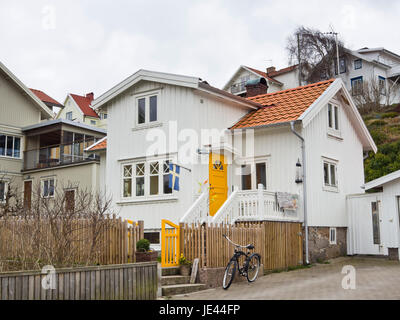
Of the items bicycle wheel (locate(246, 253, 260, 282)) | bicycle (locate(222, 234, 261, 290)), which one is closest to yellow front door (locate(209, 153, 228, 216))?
bicycle (locate(222, 234, 261, 290))

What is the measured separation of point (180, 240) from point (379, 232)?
9030mm

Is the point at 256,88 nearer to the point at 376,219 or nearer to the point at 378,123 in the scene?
the point at 376,219

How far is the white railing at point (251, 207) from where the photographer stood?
14891mm

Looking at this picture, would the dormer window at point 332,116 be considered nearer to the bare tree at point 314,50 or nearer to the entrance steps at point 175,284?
the entrance steps at point 175,284

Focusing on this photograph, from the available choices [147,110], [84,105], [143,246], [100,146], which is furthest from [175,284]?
[84,105]

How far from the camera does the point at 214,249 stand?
12.7m

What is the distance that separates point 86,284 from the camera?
920 centimetres

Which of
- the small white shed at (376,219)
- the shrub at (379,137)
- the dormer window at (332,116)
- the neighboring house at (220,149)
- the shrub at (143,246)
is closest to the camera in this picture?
the shrub at (143,246)

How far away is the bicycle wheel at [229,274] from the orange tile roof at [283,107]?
6.36 metres

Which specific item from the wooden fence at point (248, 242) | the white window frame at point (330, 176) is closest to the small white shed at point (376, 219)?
the white window frame at point (330, 176)
